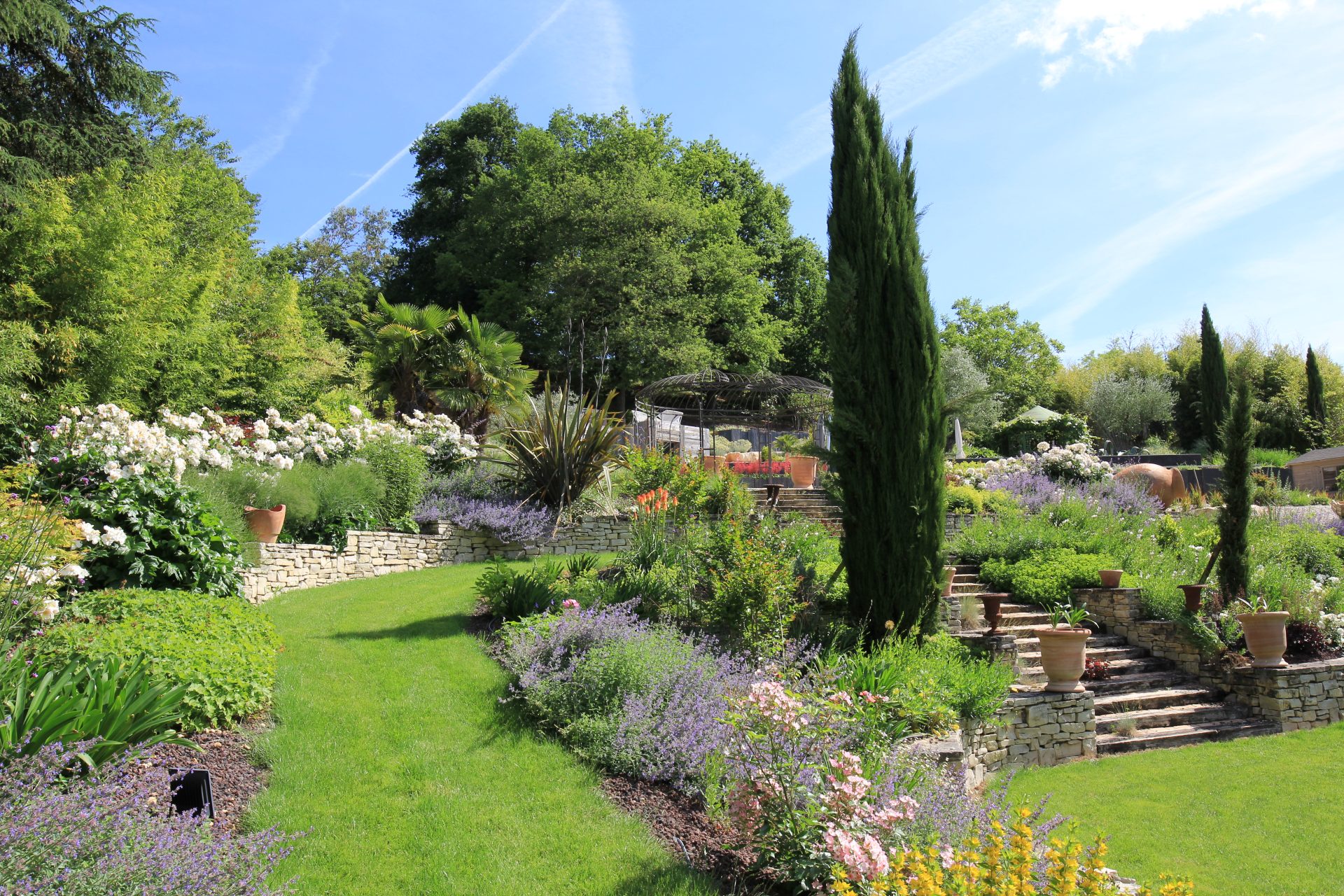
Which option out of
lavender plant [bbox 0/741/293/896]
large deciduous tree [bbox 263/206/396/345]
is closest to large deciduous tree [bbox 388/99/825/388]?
large deciduous tree [bbox 263/206/396/345]

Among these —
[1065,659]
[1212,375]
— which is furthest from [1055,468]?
[1212,375]

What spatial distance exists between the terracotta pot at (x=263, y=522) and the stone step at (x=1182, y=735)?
8.41 metres

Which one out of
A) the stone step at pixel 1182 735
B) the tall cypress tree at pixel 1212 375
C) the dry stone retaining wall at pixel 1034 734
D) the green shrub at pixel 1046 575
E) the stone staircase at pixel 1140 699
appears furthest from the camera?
the tall cypress tree at pixel 1212 375

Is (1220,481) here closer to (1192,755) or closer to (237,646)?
(1192,755)

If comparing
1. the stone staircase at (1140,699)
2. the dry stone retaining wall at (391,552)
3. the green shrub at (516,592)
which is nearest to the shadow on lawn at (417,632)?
the green shrub at (516,592)

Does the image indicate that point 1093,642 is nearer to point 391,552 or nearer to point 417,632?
point 417,632

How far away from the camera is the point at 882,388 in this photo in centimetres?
748

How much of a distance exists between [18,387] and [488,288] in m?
18.6

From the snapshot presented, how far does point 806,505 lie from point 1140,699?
5.72m

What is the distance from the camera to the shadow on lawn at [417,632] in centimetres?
644

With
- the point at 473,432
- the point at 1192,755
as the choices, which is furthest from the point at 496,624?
the point at 473,432

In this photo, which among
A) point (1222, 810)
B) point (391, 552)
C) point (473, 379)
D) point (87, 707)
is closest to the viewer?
point (87, 707)

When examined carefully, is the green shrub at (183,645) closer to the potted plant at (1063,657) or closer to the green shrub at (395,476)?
the green shrub at (395,476)

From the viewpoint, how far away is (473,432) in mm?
16594
